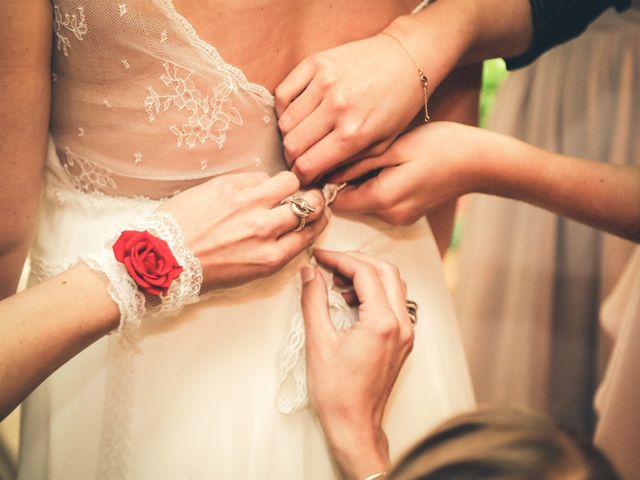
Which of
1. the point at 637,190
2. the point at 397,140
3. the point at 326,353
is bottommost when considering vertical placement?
the point at 326,353

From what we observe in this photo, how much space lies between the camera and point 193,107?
721 millimetres

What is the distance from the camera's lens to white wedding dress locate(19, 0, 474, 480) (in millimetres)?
713

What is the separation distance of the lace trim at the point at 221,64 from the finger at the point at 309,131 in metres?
0.06

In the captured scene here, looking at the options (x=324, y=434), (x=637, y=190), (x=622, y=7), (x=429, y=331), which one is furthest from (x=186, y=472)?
(x=622, y=7)

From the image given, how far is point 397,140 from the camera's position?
33.2 inches

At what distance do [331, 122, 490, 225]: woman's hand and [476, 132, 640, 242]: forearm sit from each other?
0.16ft

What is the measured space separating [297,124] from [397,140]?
0.17 m

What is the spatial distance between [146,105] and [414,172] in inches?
15.3

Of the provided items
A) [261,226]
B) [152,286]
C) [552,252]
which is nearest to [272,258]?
[261,226]

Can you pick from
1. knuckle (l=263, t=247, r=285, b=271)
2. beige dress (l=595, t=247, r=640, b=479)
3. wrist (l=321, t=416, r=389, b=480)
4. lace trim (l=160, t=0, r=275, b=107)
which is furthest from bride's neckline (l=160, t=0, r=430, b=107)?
beige dress (l=595, t=247, r=640, b=479)

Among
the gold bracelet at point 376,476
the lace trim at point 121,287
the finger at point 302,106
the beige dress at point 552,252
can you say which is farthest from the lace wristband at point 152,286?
the beige dress at point 552,252

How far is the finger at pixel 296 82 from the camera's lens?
2.47 ft

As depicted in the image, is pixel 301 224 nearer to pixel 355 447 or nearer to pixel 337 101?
pixel 337 101

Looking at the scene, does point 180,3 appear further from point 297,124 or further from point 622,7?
point 622,7
